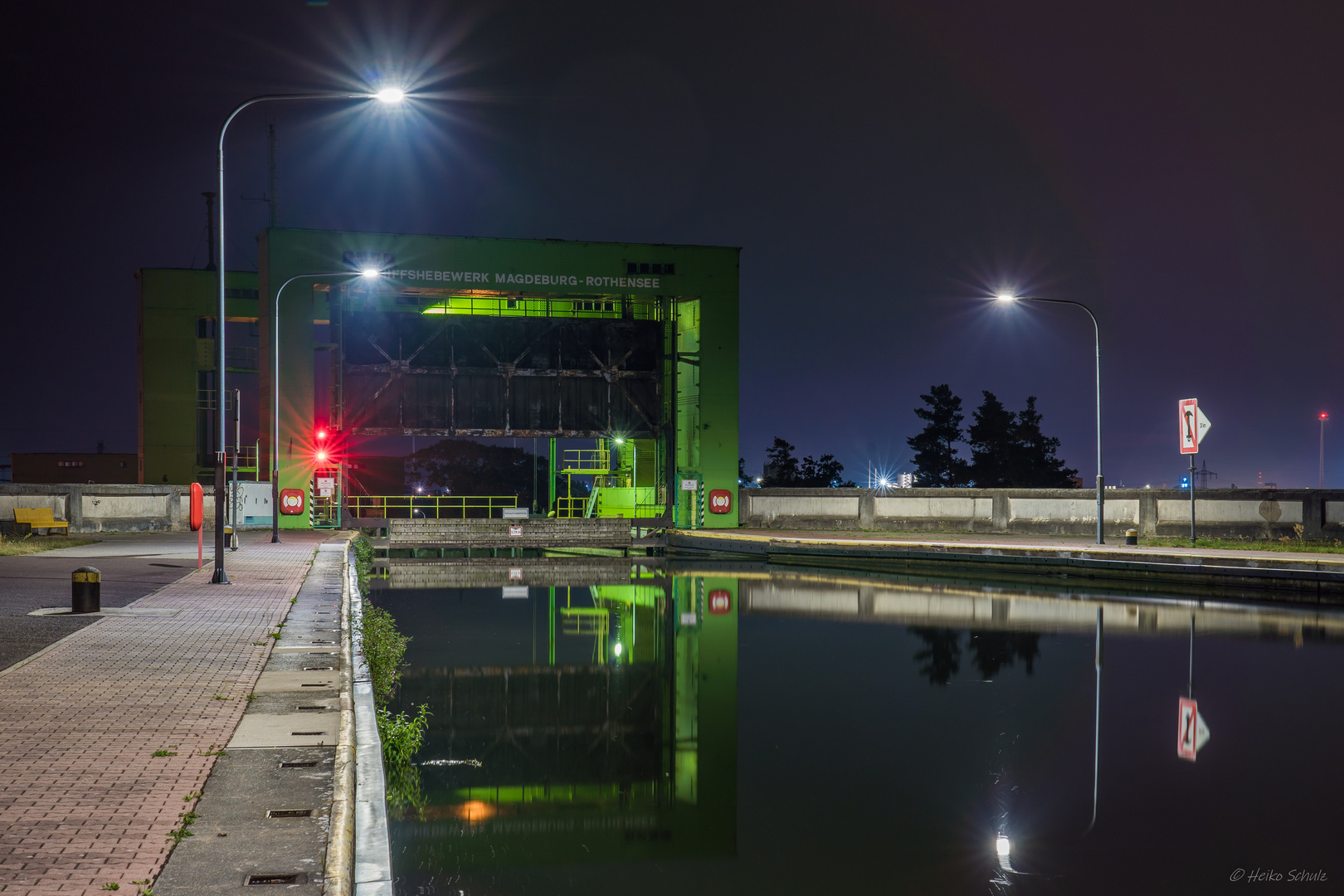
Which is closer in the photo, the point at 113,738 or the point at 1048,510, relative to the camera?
the point at 113,738

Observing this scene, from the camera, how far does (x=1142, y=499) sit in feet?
110

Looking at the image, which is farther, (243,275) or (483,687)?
(243,275)

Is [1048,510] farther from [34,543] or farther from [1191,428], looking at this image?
[34,543]

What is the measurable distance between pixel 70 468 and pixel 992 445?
64.8m

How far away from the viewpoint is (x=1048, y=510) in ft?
118

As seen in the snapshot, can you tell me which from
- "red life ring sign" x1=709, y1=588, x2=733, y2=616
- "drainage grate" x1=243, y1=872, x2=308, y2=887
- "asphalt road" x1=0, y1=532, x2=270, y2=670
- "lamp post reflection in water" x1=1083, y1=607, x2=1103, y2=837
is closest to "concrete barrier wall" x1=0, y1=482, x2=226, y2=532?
"asphalt road" x1=0, y1=532, x2=270, y2=670

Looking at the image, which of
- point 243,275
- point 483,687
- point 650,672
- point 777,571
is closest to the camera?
point 483,687

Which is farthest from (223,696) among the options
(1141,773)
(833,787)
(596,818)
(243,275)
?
(243,275)

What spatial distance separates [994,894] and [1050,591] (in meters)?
16.6

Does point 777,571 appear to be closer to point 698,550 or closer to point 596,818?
point 698,550

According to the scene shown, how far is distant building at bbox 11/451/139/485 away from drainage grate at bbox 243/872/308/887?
248 ft

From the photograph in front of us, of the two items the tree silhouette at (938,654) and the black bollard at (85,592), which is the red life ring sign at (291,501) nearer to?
the black bollard at (85,592)

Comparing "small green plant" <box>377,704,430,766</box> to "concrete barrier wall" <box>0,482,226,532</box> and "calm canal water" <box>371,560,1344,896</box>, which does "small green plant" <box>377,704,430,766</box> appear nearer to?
"calm canal water" <box>371,560,1344,896</box>

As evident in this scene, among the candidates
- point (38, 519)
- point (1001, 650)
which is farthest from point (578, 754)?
point (38, 519)
